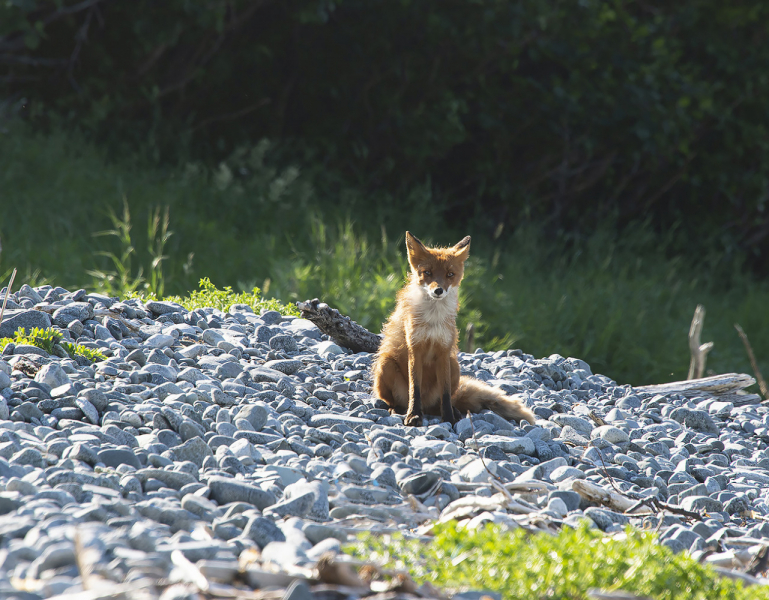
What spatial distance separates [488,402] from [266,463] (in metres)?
1.51

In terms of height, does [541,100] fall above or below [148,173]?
above

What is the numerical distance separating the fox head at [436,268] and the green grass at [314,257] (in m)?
2.28

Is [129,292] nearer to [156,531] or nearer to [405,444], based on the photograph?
[405,444]

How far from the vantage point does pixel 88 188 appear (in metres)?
8.02

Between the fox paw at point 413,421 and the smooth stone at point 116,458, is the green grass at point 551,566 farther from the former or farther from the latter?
the fox paw at point 413,421

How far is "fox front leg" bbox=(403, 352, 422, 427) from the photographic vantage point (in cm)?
384

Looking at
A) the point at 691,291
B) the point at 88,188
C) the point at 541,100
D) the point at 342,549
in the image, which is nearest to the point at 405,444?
the point at 342,549

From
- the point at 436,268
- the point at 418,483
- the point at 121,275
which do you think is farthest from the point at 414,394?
the point at 121,275

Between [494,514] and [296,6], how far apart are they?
8141mm

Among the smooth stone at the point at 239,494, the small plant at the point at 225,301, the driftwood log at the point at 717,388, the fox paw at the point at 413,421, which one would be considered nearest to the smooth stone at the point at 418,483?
the smooth stone at the point at 239,494

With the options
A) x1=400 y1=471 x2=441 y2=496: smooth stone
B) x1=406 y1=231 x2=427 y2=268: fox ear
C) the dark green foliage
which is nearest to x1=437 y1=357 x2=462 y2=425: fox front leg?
x1=406 y1=231 x2=427 y2=268: fox ear

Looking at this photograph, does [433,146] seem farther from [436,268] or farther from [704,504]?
[704,504]

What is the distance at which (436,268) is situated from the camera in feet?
12.8

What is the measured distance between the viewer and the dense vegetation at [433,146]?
7.54 meters
